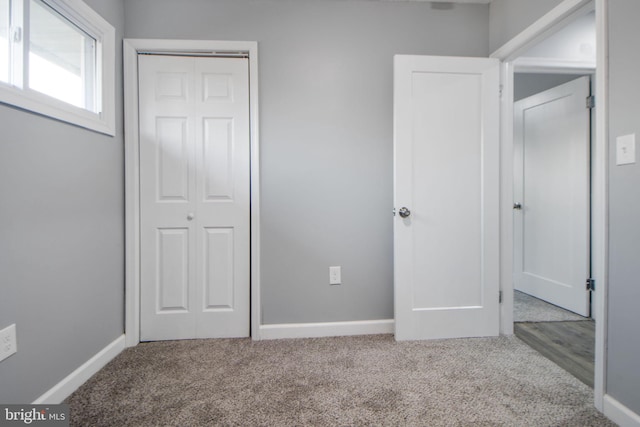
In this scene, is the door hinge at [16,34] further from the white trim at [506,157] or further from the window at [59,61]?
the white trim at [506,157]

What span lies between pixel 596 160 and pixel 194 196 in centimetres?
222

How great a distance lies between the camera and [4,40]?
122 cm

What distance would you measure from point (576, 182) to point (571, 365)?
1.57 metres

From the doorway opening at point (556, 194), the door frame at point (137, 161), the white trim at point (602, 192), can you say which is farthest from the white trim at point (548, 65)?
the door frame at point (137, 161)

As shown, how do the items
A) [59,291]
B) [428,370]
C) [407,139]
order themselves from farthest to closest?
1. [407,139]
2. [428,370]
3. [59,291]

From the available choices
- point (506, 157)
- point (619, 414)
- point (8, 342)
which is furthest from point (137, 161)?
point (619, 414)

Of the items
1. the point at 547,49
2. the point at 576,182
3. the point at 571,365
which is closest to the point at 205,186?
the point at 571,365

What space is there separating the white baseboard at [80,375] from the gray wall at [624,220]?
2497 millimetres

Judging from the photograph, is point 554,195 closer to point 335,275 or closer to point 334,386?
point 335,275

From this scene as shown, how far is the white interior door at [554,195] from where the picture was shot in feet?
7.97

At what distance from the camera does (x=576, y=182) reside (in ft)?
8.14

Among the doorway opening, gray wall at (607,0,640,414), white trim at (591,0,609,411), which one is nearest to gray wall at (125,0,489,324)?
the doorway opening

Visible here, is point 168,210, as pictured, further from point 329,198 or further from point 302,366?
point 302,366

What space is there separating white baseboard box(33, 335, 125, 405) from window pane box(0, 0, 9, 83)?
1369 mm
